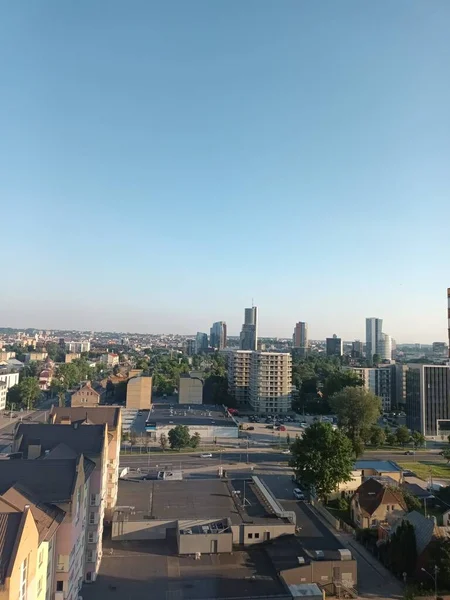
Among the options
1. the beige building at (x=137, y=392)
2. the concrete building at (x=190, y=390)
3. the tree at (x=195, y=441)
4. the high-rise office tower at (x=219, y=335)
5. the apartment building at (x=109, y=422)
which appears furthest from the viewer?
the high-rise office tower at (x=219, y=335)

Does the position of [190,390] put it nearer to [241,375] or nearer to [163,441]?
[241,375]

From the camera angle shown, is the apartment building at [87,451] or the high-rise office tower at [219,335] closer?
the apartment building at [87,451]

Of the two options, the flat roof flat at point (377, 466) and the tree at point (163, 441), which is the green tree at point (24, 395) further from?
A: the flat roof flat at point (377, 466)

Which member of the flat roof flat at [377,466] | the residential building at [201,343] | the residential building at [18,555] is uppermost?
the residential building at [201,343]

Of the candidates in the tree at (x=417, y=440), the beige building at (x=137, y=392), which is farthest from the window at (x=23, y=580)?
the beige building at (x=137, y=392)

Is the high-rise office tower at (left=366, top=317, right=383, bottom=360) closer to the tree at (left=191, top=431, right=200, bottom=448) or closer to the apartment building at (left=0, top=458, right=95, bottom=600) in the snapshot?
the tree at (left=191, top=431, right=200, bottom=448)

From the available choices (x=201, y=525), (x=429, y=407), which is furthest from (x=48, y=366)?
(x=201, y=525)
